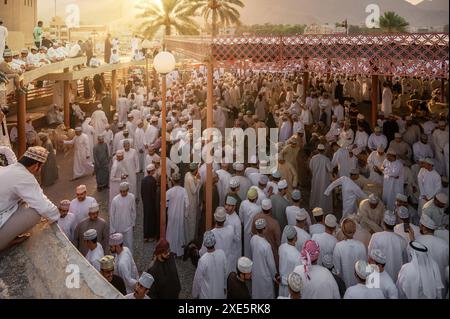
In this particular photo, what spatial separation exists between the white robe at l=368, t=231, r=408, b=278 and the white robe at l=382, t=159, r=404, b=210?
256cm

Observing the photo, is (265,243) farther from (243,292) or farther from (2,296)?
(2,296)

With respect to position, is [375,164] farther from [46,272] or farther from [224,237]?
[46,272]

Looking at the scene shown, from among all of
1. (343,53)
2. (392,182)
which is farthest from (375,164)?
(343,53)

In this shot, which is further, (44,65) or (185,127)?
(44,65)

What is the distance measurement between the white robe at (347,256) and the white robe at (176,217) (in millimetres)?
2932

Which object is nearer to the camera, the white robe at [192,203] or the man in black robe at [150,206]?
the man in black robe at [150,206]

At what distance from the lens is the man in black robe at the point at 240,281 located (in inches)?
181

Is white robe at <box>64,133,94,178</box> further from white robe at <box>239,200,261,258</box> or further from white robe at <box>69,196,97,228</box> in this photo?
white robe at <box>239,200,261,258</box>

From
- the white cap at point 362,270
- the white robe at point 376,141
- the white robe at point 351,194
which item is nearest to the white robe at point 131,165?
the white robe at point 351,194

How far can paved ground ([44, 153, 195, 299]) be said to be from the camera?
661 cm

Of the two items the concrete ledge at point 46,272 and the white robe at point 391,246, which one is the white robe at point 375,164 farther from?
the concrete ledge at point 46,272

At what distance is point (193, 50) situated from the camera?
33.0 feet

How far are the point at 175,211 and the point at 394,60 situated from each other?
15.0 ft
